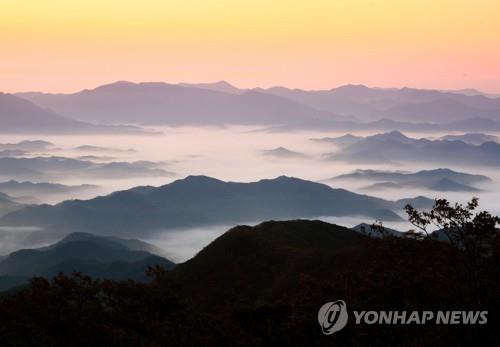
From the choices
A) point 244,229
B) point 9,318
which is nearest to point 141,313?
point 9,318

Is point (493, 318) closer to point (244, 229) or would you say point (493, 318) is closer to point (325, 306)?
point (325, 306)

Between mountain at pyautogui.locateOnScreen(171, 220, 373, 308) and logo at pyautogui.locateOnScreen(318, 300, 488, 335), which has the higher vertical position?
mountain at pyautogui.locateOnScreen(171, 220, 373, 308)

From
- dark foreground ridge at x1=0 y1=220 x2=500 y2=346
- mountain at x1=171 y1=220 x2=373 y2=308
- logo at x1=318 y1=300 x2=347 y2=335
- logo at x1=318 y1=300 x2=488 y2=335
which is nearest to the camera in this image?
logo at x1=318 y1=300 x2=488 y2=335

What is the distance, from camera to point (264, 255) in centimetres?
8962

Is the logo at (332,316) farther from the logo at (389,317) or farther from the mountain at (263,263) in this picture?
the mountain at (263,263)

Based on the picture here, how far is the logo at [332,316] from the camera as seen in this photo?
107 ft

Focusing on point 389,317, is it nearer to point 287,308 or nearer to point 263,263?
point 287,308

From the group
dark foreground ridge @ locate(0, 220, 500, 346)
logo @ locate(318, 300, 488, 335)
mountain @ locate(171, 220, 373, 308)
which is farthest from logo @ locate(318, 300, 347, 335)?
mountain @ locate(171, 220, 373, 308)

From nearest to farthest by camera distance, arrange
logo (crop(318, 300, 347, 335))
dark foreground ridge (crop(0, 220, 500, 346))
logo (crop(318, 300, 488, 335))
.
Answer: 1. logo (crop(318, 300, 488, 335))
2. dark foreground ridge (crop(0, 220, 500, 346))
3. logo (crop(318, 300, 347, 335))

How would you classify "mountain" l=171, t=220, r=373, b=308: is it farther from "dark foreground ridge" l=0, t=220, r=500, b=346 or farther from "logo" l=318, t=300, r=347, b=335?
"logo" l=318, t=300, r=347, b=335

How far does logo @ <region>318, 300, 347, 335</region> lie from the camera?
32625mm

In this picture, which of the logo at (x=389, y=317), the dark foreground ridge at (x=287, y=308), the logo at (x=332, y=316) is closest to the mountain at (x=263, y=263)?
the dark foreground ridge at (x=287, y=308)

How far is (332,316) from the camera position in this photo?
→ 33.4 meters

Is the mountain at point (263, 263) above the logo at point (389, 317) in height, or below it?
above
